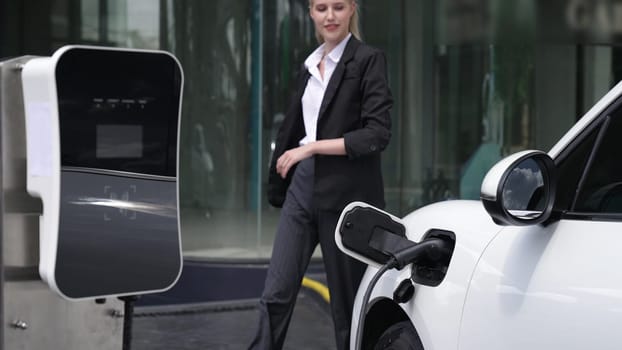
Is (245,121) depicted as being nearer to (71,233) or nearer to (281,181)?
(281,181)

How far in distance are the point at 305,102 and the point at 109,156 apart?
888 millimetres

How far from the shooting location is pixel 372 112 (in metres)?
4.03

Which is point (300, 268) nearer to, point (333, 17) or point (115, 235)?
point (115, 235)

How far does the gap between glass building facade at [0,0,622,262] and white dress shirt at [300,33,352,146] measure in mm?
5324

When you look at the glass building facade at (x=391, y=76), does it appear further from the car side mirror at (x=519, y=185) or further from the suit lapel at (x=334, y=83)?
the car side mirror at (x=519, y=185)

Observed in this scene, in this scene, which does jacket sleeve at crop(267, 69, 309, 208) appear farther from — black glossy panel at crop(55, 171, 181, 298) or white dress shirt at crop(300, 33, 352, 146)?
black glossy panel at crop(55, 171, 181, 298)

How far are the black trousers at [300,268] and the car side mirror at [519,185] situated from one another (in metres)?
1.39

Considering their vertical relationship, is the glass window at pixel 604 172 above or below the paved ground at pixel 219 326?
above

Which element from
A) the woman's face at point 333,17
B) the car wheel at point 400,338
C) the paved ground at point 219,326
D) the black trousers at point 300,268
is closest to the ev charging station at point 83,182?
the black trousers at point 300,268

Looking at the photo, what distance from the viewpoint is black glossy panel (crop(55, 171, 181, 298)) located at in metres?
3.61

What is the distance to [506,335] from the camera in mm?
2658

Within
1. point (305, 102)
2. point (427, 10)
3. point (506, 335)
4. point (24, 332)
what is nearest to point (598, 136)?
point (506, 335)

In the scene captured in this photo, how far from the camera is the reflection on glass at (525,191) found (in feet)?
8.82

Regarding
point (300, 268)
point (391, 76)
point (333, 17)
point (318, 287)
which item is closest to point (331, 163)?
point (300, 268)
